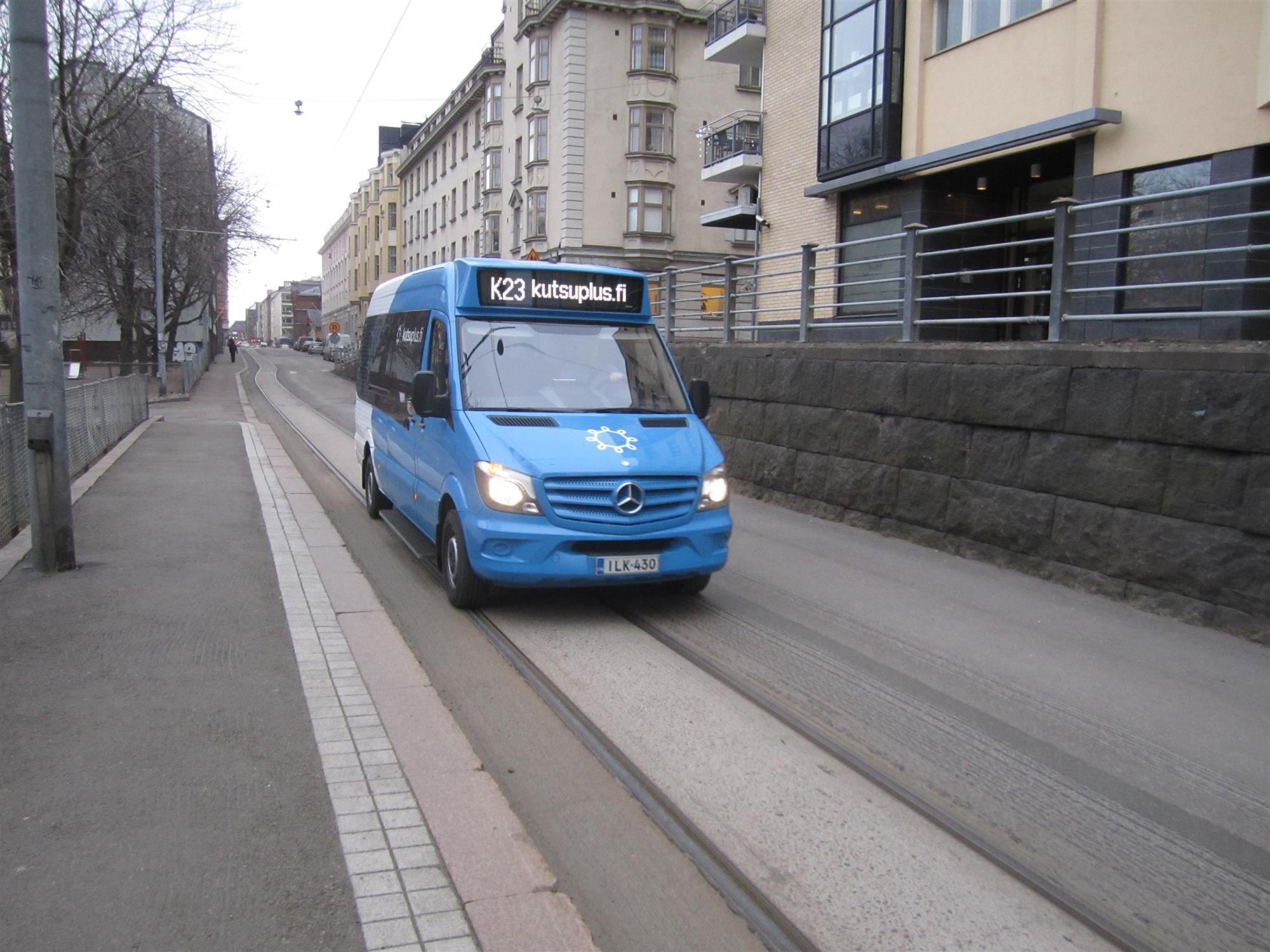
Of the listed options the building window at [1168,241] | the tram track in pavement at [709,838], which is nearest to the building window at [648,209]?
the building window at [1168,241]

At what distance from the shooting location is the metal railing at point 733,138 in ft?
85.9

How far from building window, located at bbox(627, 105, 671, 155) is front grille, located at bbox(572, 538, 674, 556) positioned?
121ft

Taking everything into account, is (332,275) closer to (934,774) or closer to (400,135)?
(400,135)

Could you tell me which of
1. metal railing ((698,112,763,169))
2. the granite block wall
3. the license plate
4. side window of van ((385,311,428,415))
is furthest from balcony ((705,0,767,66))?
the license plate

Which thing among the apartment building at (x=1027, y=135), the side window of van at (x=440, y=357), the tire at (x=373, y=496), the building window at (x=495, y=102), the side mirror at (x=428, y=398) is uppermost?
the building window at (x=495, y=102)

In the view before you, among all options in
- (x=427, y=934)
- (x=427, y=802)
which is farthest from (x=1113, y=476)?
(x=427, y=934)

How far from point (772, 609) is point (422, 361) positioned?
3.41m

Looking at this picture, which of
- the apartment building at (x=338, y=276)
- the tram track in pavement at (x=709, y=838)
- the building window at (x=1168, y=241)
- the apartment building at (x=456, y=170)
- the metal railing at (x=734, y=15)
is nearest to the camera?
the tram track in pavement at (x=709, y=838)

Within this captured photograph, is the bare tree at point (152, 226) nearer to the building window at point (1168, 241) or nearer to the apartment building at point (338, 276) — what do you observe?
the building window at point (1168, 241)

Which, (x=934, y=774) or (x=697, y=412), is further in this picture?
(x=697, y=412)

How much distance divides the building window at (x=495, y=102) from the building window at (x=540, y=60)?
5.74 meters

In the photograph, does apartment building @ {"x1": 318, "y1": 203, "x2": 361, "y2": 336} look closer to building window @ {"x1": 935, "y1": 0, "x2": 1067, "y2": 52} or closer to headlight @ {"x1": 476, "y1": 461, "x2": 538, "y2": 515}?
building window @ {"x1": 935, "y1": 0, "x2": 1067, "y2": 52}

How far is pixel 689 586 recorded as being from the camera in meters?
7.60

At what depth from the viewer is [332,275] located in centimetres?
11844
